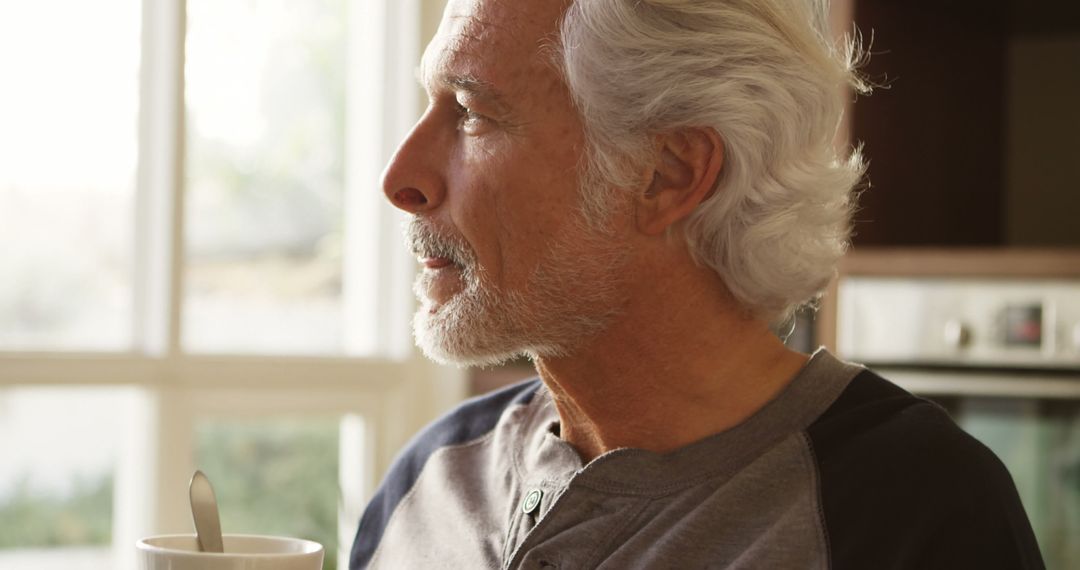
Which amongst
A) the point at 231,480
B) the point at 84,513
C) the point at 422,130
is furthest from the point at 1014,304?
the point at 84,513

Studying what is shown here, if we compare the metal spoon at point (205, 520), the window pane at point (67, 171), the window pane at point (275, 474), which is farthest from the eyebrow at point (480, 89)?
the window pane at point (275, 474)

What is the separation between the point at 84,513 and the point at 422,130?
1624 millimetres

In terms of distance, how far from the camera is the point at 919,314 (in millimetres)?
2469

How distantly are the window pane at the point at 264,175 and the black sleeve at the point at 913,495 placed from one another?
1893 mm

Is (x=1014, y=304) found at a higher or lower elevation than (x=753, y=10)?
lower

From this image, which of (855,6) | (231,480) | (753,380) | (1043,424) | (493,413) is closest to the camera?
(753,380)

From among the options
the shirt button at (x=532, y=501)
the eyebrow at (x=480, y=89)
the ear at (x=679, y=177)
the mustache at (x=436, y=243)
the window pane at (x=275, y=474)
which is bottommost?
the window pane at (x=275, y=474)

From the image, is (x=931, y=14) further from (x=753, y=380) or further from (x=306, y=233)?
(x=753, y=380)

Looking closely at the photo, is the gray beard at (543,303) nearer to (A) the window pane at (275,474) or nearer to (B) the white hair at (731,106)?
(B) the white hair at (731,106)

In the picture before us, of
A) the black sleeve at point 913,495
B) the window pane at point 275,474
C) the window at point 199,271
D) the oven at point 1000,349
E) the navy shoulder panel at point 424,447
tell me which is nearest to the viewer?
the black sleeve at point 913,495

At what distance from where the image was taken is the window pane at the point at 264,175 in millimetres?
2832

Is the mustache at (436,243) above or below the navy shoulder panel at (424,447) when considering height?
above

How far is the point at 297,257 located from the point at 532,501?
1880 millimetres

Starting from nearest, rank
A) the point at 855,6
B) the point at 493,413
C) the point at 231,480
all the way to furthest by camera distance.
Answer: the point at 493,413, the point at 855,6, the point at 231,480
